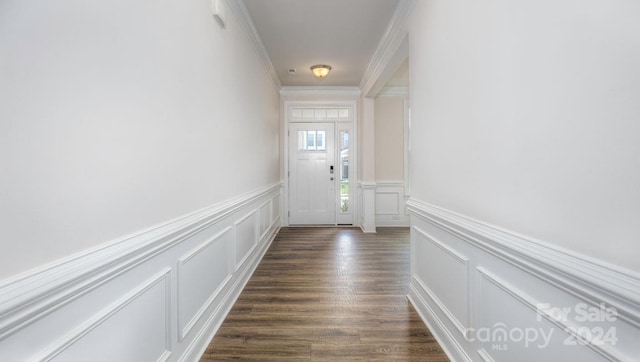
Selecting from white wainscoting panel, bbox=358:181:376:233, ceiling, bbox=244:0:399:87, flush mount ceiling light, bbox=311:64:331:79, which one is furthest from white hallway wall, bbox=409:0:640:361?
white wainscoting panel, bbox=358:181:376:233

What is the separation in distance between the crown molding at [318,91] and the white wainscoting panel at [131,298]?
11.4ft

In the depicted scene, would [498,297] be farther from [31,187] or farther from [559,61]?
[31,187]

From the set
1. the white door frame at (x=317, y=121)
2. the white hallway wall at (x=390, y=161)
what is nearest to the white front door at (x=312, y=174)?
the white door frame at (x=317, y=121)

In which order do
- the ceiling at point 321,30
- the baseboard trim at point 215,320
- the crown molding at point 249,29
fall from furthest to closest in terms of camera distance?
the ceiling at point 321,30 → the crown molding at point 249,29 → the baseboard trim at point 215,320

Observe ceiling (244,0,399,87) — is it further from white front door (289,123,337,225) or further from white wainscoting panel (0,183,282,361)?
white wainscoting panel (0,183,282,361)

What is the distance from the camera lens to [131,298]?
1104mm

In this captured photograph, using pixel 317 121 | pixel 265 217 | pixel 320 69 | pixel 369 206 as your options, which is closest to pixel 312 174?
pixel 317 121

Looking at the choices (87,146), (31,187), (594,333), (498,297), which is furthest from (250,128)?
(594,333)

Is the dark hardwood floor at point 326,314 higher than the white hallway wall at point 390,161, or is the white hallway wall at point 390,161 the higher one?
the white hallway wall at point 390,161

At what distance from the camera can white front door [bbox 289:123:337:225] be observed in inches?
212

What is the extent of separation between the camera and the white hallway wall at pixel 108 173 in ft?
2.31

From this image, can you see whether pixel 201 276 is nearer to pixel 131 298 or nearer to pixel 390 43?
pixel 131 298

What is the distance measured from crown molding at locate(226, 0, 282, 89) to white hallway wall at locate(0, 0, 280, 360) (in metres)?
0.55

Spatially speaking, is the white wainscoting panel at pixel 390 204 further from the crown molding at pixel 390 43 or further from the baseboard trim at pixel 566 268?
the baseboard trim at pixel 566 268
